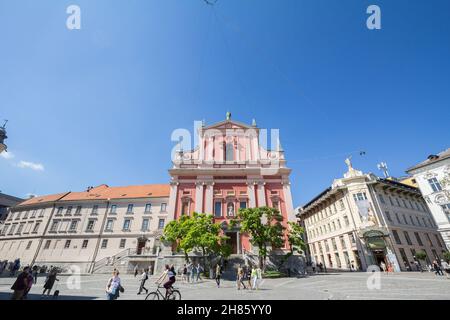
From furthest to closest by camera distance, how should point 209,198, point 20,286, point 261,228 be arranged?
point 209,198 < point 261,228 < point 20,286

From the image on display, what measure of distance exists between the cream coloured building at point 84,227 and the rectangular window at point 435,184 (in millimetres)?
38509

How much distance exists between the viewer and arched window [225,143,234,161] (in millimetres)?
34356

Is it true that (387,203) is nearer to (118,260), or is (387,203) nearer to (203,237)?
(203,237)

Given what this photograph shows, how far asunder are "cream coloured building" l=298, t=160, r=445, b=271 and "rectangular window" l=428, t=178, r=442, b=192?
18.5ft

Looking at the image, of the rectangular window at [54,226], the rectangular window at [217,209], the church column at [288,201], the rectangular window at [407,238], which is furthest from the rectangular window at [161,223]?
the rectangular window at [407,238]

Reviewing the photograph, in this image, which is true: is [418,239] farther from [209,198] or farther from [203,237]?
[203,237]

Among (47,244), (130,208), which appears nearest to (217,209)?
(130,208)

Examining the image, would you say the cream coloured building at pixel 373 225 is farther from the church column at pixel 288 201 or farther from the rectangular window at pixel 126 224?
the rectangular window at pixel 126 224

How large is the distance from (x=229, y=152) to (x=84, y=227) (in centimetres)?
2837

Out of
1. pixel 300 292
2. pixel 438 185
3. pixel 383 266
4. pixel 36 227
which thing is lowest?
pixel 300 292

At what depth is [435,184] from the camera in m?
27.8

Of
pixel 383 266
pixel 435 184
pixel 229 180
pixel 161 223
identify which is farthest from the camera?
pixel 161 223
